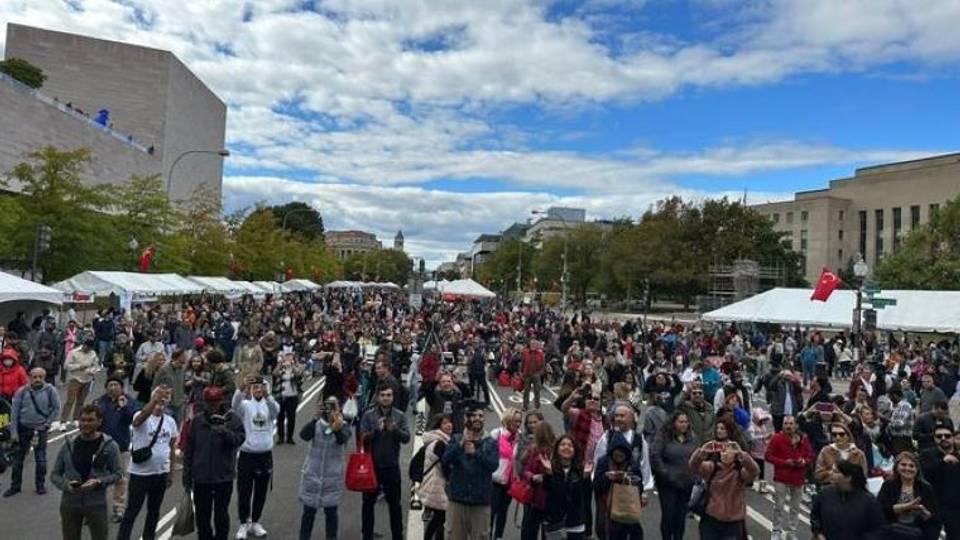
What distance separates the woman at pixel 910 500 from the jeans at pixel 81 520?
618 centimetres

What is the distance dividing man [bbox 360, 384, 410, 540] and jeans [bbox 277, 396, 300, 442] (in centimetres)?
489

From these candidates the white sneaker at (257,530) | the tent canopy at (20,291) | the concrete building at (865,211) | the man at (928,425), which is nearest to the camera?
the white sneaker at (257,530)

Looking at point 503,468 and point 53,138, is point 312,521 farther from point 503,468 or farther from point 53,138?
point 53,138

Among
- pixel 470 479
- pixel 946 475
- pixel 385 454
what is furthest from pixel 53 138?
pixel 946 475

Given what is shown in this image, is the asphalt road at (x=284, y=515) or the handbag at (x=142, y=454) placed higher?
the handbag at (x=142, y=454)

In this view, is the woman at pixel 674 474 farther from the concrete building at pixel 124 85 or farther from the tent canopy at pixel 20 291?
the concrete building at pixel 124 85

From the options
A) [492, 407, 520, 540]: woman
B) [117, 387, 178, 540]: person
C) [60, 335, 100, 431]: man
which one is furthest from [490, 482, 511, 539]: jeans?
[60, 335, 100, 431]: man

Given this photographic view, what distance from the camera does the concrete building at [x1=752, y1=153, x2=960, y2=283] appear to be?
8631 cm

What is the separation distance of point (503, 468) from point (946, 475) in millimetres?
3878

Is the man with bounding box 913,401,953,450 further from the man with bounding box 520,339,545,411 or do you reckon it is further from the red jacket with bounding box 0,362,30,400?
the red jacket with bounding box 0,362,30,400

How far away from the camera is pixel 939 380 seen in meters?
18.2

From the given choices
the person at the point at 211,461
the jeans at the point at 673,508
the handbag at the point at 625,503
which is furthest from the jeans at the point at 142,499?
the jeans at the point at 673,508

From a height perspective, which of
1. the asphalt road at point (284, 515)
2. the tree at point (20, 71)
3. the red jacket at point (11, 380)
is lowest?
the asphalt road at point (284, 515)

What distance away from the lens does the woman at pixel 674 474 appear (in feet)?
22.9
